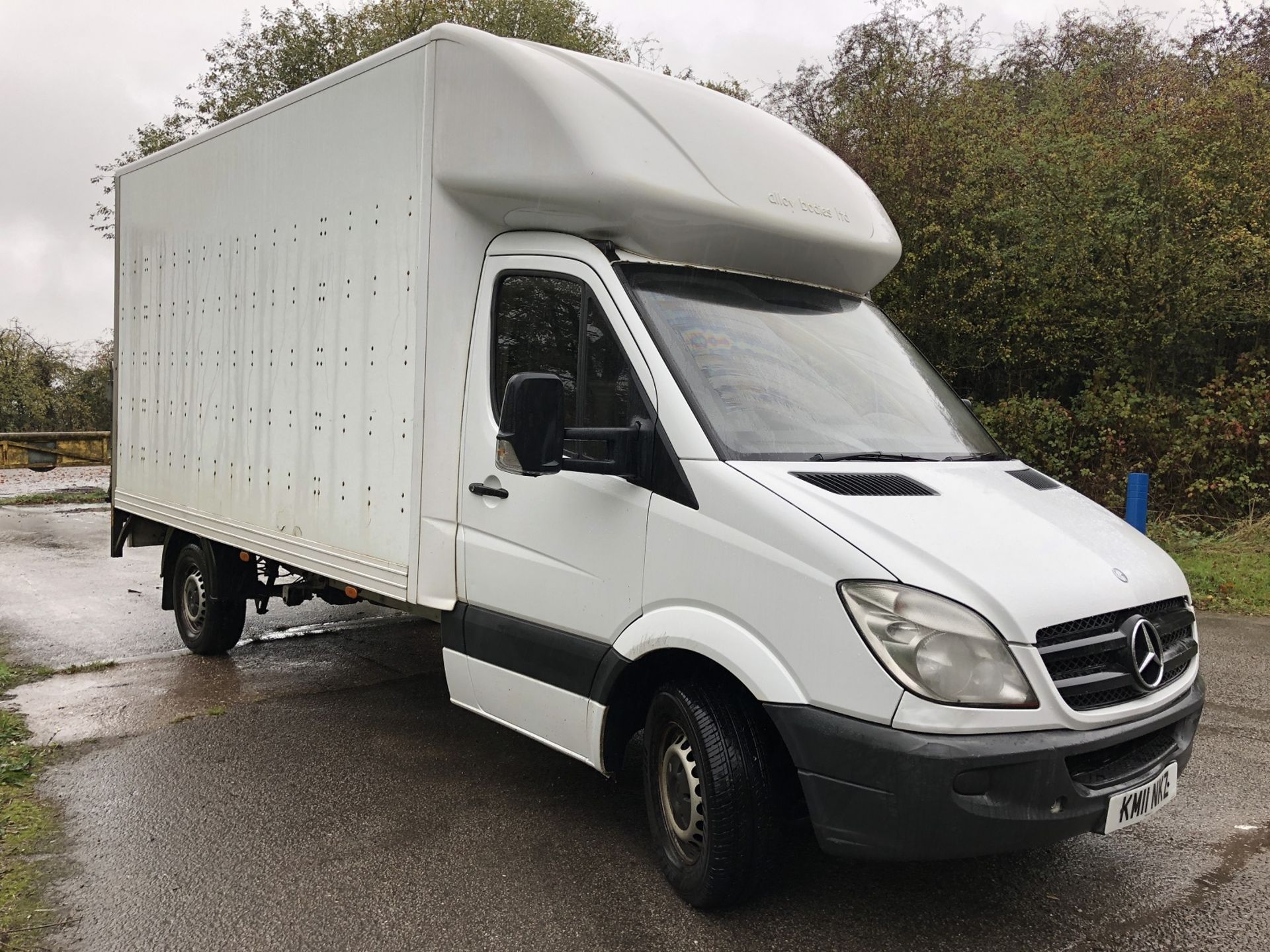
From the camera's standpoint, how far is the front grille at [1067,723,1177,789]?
295 cm

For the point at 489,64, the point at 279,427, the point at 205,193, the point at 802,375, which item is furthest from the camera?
the point at 205,193

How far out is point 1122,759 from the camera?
3.09 meters

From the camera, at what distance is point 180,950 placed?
3.26 m

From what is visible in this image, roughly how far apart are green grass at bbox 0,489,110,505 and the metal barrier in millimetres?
5875

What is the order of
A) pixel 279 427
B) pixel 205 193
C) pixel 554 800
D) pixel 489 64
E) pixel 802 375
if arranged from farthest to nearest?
pixel 205 193 < pixel 279 427 < pixel 554 800 < pixel 489 64 < pixel 802 375

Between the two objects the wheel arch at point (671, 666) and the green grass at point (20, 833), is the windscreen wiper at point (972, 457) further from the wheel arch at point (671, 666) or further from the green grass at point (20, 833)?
the green grass at point (20, 833)

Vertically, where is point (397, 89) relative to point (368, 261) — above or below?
above

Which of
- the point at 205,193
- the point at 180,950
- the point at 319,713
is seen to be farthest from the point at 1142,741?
the point at 205,193

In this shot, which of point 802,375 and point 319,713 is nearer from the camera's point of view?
point 802,375

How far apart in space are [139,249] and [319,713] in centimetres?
366

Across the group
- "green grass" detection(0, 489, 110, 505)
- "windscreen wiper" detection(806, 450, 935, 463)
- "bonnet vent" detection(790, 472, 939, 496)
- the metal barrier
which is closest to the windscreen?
"windscreen wiper" detection(806, 450, 935, 463)

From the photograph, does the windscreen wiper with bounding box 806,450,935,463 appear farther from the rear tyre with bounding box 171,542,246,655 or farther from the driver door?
the rear tyre with bounding box 171,542,246,655

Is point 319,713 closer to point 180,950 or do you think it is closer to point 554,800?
point 554,800

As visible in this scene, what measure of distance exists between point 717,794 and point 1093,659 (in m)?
1.21
